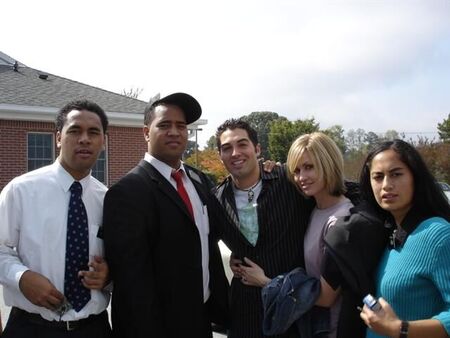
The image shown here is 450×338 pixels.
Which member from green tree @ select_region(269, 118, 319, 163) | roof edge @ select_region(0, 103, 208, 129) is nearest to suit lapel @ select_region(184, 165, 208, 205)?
roof edge @ select_region(0, 103, 208, 129)

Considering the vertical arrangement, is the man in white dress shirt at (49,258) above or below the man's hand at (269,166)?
below

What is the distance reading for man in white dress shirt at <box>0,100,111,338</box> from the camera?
224 cm

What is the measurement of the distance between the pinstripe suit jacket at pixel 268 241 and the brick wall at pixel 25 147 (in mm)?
9358

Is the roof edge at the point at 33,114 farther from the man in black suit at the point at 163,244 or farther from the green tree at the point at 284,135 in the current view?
the green tree at the point at 284,135

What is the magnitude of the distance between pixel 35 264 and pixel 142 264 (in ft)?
1.83

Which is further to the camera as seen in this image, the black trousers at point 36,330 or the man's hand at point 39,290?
the black trousers at point 36,330

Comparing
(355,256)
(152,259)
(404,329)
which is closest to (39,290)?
(152,259)

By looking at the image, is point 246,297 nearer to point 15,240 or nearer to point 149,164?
point 149,164

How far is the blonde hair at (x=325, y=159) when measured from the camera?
8.54 ft

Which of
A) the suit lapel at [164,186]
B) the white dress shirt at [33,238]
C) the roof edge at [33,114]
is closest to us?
the white dress shirt at [33,238]

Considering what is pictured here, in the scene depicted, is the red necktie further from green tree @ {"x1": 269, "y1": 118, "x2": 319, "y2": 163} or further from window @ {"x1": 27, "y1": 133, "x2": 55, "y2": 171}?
green tree @ {"x1": 269, "y1": 118, "x2": 319, "y2": 163}

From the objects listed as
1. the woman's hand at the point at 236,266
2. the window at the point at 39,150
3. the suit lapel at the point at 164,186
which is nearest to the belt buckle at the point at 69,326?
the suit lapel at the point at 164,186

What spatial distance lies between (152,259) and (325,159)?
118cm

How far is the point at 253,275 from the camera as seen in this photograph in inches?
105
